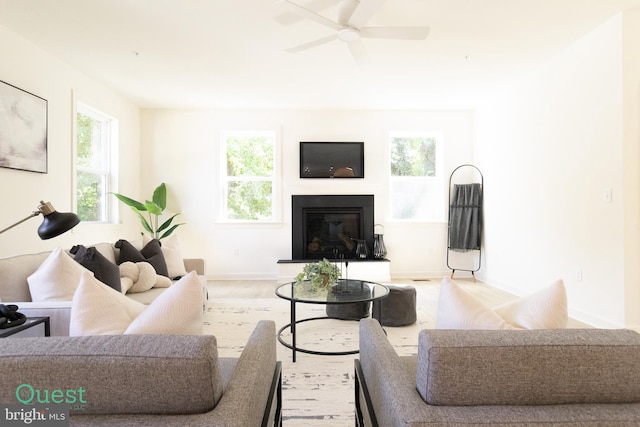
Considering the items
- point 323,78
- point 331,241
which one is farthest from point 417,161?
point 323,78

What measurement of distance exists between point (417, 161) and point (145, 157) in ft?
13.7

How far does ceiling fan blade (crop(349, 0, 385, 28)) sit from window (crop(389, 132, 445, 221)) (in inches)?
123

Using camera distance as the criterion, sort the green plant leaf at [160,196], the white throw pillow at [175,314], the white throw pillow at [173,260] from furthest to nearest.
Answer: the green plant leaf at [160,196], the white throw pillow at [173,260], the white throw pillow at [175,314]

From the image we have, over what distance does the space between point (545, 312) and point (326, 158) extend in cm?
444

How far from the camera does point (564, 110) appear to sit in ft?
11.5

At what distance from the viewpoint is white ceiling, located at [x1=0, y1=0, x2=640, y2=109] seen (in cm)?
275

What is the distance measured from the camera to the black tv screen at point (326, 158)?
210 inches

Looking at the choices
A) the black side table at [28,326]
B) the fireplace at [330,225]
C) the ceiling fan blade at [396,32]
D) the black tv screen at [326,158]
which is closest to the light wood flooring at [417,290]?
the fireplace at [330,225]

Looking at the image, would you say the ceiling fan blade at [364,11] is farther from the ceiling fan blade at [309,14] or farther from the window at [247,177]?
the window at [247,177]

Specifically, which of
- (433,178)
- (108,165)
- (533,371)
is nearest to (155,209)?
(108,165)

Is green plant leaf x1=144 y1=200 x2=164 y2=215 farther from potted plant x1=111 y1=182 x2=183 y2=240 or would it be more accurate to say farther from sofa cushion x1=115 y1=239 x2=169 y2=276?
sofa cushion x1=115 y1=239 x2=169 y2=276

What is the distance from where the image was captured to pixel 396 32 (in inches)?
102

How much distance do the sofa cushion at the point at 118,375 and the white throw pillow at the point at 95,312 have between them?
0.22 meters

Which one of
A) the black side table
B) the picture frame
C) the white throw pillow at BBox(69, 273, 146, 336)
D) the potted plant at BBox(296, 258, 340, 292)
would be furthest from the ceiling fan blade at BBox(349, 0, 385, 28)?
the picture frame
